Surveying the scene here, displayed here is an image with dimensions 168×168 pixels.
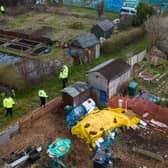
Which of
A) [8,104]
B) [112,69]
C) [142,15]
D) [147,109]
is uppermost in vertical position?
[142,15]

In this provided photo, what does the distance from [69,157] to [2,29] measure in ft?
57.0

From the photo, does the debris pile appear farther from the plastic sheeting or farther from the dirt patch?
the plastic sheeting

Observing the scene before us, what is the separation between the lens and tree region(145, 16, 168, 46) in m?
22.8

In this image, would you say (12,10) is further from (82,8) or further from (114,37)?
(114,37)

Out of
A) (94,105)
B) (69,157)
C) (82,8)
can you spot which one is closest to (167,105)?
(94,105)

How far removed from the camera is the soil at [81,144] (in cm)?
1343

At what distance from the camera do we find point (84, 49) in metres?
21.6

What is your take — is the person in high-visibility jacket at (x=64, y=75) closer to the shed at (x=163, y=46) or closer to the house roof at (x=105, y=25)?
the house roof at (x=105, y=25)

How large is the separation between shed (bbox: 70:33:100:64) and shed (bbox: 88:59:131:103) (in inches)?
160

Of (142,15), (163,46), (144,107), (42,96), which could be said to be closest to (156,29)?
(163,46)

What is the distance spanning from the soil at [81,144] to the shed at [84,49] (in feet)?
20.9

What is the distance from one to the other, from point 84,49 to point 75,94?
5.91 meters

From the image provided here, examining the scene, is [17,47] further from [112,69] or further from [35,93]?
[112,69]

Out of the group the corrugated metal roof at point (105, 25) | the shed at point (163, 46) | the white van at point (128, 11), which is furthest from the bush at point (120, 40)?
the white van at point (128, 11)
